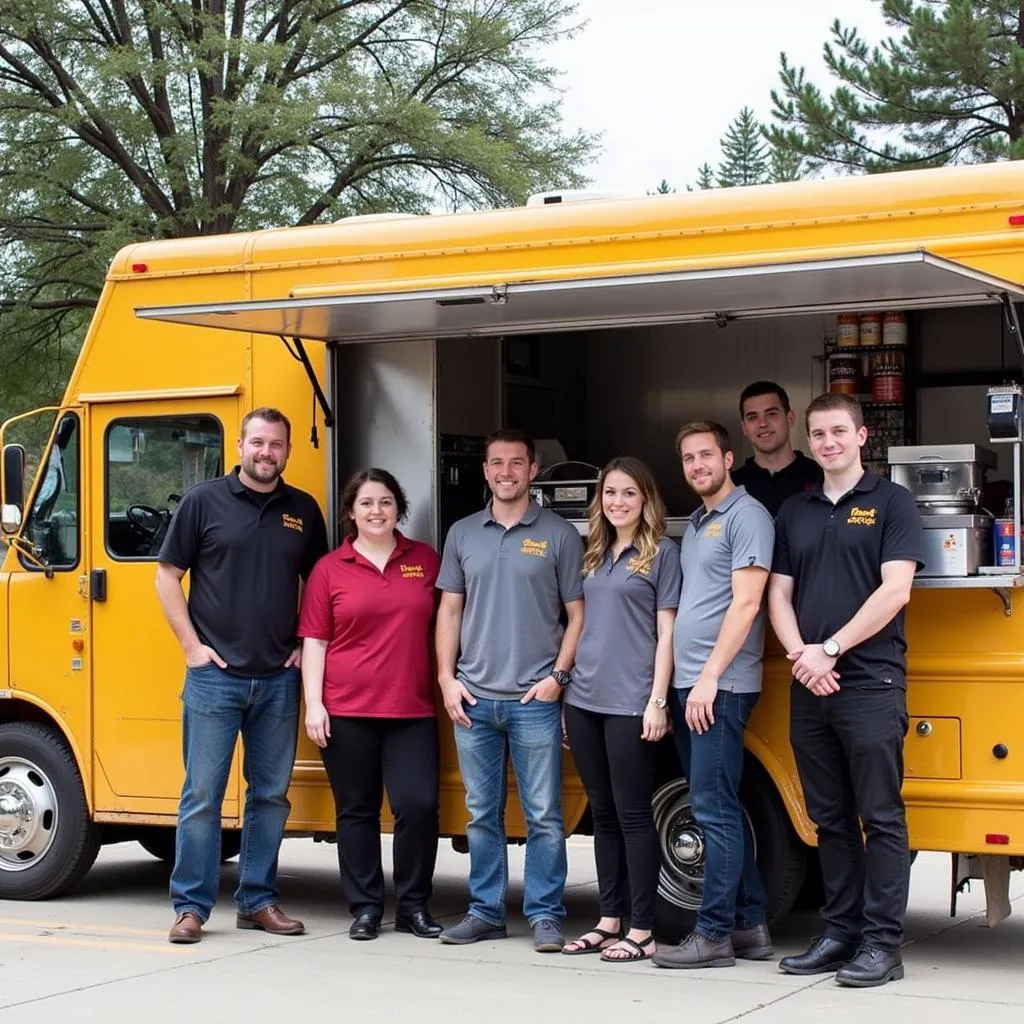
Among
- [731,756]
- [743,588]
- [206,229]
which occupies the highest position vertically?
[206,229]

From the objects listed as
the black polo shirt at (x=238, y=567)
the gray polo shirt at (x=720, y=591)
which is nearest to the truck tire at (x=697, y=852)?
the gray polo shirt at (x=720, y=591)

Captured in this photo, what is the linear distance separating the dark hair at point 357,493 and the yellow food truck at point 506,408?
311mm

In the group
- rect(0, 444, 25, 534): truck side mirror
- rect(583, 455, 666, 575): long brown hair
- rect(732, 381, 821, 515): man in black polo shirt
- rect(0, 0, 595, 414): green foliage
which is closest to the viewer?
rect(583, 455, 666, 575): long brown hair

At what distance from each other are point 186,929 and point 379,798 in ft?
3.04

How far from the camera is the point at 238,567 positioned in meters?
7.32

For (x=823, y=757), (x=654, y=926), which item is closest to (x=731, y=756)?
(x=823, y=757)

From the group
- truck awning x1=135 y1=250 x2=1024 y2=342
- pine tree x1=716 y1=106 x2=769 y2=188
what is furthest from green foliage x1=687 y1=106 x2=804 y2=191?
truck awning x1=135 y1=250 x2=1024 y2=342

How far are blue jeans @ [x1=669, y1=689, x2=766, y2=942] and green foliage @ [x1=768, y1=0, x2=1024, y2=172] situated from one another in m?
18.2

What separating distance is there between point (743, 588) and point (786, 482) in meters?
0.91

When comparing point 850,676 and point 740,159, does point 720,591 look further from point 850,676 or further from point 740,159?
point 740,159

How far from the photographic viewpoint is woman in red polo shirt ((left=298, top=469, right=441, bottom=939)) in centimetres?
721

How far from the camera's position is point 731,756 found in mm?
6547

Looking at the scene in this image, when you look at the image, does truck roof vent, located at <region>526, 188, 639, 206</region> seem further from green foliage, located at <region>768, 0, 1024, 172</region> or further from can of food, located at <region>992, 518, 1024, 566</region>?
green foliage, located at <region>768, 0, 1024, 172</region>

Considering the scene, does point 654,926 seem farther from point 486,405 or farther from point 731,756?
point 486,405
